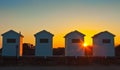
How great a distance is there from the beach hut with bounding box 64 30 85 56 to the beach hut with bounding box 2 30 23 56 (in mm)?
6959

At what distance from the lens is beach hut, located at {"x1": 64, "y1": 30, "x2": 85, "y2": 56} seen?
47281 millimetres

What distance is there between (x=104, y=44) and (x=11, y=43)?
44.3 ft

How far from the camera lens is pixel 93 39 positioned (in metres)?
48.3

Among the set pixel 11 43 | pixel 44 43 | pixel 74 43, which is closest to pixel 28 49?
pixel 11 43

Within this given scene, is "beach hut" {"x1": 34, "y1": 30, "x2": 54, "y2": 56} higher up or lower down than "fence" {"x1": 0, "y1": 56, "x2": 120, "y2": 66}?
higher up

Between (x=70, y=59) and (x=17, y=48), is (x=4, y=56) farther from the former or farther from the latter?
(x=70, y=59)

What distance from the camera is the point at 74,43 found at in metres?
47.5

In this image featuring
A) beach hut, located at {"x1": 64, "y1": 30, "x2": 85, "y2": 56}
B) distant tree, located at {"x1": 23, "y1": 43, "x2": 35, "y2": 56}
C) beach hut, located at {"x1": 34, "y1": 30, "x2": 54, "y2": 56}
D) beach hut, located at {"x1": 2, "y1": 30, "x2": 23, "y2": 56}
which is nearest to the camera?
beach hut, located at {"x1": 34, "y1": 30, "x2": 54, "y2": 56}

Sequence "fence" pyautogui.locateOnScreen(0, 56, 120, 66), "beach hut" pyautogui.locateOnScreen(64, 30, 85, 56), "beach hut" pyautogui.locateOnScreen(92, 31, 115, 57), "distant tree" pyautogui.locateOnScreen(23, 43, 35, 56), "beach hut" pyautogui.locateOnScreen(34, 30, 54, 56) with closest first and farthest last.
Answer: "fence" pyautogui.locateOnScreen(0, 56, 120, 66) → "beach hut" pyautogui.locateOnScreen(34, 30, 54, 56) → "beach hut" pyautogui.locateOnScreen(64, 30, 85, 56) → "beach hut" pyautogui.locateOnScreen(92, 31, 115, 57) → "distant tree" pyautogui.locateOnScreen(23, 43, 35, 56)

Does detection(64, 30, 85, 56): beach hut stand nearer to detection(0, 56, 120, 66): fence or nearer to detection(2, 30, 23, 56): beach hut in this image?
detection(0, 56, 120, 66): fence

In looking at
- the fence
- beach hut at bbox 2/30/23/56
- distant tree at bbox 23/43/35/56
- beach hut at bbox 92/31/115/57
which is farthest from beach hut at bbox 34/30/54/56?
distant tree at bbox 23/43/35/56

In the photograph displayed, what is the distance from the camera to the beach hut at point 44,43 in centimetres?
4678

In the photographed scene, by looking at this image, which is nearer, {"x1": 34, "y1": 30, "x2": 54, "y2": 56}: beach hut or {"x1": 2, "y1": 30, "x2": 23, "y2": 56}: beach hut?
{"x1": 34, "y1": 30, "x2": 54, "y2": 56}: beach hut

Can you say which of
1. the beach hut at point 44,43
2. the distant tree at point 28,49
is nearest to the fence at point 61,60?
the beach hut at point 44,43
